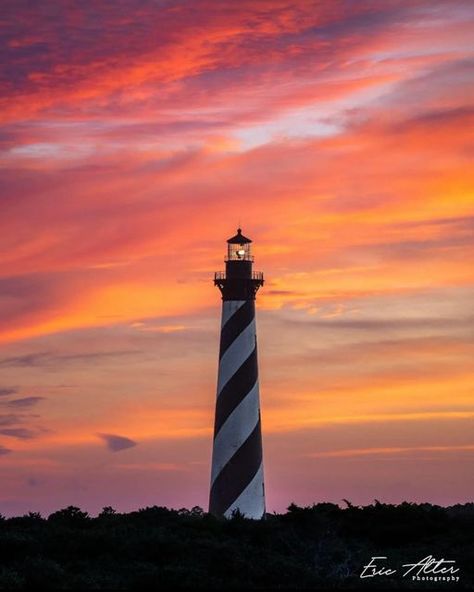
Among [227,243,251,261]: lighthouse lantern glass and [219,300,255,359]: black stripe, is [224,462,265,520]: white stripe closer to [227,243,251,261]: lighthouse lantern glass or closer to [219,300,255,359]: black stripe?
[219,300,255,359]: black stripe

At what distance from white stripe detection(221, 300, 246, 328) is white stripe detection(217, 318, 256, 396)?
840 mm

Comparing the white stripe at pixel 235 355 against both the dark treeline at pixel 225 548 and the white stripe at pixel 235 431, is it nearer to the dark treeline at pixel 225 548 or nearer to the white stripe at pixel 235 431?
the white stripe at pixel 235 431

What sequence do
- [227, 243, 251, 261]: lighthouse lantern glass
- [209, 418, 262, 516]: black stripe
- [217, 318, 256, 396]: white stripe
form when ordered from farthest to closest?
[227, 243, 251, 261]: lighthouse lantern glass < [217, 318, 256, 396]: white stripe < [209, 418, 262, 516]: black stripe

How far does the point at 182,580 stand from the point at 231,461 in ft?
68.4

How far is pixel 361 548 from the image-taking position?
3334 cm

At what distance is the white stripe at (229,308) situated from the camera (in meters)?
45.0

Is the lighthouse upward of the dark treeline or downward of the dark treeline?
upward

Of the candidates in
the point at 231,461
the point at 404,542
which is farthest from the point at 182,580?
the point at 231,461

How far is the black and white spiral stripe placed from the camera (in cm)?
4434

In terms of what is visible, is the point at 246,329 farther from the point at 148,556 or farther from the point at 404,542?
the point at 148,556

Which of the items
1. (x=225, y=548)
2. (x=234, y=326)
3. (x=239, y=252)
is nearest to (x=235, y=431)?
(x=234, y=326)

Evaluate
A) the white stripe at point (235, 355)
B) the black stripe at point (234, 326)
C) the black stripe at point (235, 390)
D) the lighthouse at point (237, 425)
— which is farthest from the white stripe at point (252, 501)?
the black stripe at point (234, 326)

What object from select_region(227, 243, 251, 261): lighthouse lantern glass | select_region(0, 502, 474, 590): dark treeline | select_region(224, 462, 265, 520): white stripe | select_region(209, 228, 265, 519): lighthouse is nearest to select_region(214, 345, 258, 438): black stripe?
select_region(209, 228, 265, 519): lighthouse

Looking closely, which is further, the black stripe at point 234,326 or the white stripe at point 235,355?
the black stripe at point 234,326
